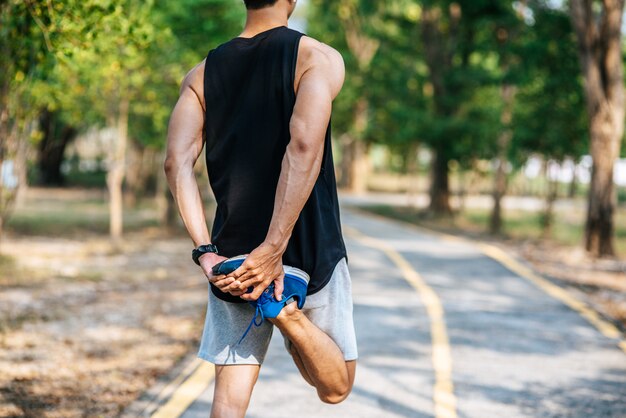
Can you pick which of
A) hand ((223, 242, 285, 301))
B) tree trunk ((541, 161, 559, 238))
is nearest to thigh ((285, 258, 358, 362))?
hand ((223, 242, 285, 301))

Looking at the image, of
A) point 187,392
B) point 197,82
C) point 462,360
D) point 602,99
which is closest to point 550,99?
point 602,99

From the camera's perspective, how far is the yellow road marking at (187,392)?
531cm

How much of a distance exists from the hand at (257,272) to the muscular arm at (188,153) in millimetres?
272

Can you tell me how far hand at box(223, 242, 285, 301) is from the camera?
2934 mm

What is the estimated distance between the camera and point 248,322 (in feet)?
10.5

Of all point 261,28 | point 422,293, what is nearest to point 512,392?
point 261,28

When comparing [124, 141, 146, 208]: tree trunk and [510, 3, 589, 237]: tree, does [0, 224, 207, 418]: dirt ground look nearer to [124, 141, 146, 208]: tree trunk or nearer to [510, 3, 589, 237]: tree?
[510, 3, 589, 237]: tree

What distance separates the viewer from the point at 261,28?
126 inches

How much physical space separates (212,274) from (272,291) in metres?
0.21

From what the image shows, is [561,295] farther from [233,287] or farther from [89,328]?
[233,287]

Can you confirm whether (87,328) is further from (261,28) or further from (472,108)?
(472,108)

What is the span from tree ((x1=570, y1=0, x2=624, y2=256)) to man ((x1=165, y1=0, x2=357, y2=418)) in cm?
1329

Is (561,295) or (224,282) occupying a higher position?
(224,282)

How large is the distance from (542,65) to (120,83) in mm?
9186
